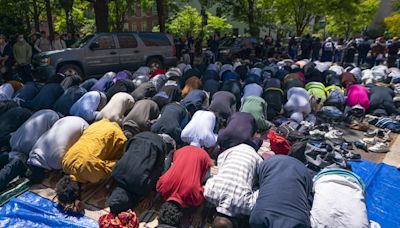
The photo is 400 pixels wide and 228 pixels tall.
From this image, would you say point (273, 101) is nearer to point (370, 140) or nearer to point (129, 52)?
point (370, 140)

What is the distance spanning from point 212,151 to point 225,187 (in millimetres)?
1989

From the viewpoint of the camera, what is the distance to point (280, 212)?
9.50ft

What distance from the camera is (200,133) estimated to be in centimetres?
513

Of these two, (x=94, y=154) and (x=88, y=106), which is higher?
(x=88, y=106)

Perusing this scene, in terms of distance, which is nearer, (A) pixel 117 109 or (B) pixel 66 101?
(A) pixel 117 109

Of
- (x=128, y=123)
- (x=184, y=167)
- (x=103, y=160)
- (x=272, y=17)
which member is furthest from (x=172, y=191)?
(x=272, y=17)

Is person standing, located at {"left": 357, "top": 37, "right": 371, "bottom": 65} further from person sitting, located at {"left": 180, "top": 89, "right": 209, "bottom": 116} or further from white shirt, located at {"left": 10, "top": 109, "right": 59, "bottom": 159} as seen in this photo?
white shirt, located at {"left": 10, "top": 109, "right": 59, "bottom": 159}

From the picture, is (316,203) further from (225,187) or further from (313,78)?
(313,78)

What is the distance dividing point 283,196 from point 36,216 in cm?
309

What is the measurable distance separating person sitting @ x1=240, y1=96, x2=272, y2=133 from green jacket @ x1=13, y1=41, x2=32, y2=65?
26.3 feet

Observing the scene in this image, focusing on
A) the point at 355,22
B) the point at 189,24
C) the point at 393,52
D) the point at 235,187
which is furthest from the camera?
the point at 355,22

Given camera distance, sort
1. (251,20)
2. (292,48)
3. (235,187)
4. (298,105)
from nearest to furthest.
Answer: (235,187), (298,105), (292,48), (251,20)

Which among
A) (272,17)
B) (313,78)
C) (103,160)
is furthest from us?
(272,17)

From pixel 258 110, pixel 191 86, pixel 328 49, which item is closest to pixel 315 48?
pixel 328 49
